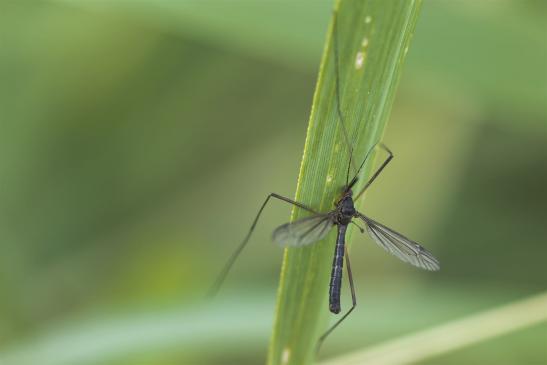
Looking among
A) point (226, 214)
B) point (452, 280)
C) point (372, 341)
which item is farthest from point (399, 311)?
point (226, 214)

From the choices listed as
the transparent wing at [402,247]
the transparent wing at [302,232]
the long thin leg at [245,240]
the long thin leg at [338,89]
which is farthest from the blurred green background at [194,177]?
the long thin leg at [338,89]

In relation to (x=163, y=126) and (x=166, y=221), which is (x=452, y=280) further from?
(x=163, y=126)

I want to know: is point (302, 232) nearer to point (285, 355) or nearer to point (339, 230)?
point (339, 230)

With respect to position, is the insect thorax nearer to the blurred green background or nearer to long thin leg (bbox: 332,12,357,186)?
long thin leg (bbox: 332,12,357,186)

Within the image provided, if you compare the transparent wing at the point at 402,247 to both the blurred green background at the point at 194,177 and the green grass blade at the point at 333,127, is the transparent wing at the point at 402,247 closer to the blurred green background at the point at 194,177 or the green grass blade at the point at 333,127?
the green grass blade at the point at 333,127

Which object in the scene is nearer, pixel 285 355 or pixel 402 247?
pixel 285 355

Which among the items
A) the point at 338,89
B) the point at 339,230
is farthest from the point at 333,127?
the point at 339,230
